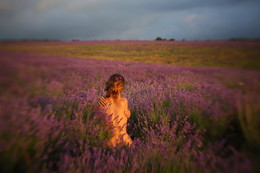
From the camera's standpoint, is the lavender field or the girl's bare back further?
the girl's bare back

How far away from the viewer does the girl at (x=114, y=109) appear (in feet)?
7.82

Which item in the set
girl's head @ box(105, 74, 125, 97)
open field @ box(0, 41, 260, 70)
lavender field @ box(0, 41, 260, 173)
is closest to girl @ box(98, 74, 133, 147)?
girl's head @ box(105, 74, 125, 97)

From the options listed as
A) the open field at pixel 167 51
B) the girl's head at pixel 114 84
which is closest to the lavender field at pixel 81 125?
the open field at pixel 167 51

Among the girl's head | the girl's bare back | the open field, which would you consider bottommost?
the girl's bare back

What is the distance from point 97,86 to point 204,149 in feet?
7.41

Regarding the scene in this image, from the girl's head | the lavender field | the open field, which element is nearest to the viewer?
the lavender field

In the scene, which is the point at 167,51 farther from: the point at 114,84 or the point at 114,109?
the point at 114,109

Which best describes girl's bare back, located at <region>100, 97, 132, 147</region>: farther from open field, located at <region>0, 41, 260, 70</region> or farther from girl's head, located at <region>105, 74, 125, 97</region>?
open field, located at <region>0, 41, 260, 70</region>

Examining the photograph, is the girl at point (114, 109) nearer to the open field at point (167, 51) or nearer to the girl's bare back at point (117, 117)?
the girl's bare back at point (117, 117)

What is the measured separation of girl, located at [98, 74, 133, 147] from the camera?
2383 millimetres

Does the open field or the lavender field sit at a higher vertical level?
the open field

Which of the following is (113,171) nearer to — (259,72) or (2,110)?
(2,110)

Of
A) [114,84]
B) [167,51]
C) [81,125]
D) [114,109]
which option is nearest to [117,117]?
[114,109]

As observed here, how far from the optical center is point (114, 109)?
2.62 meters
